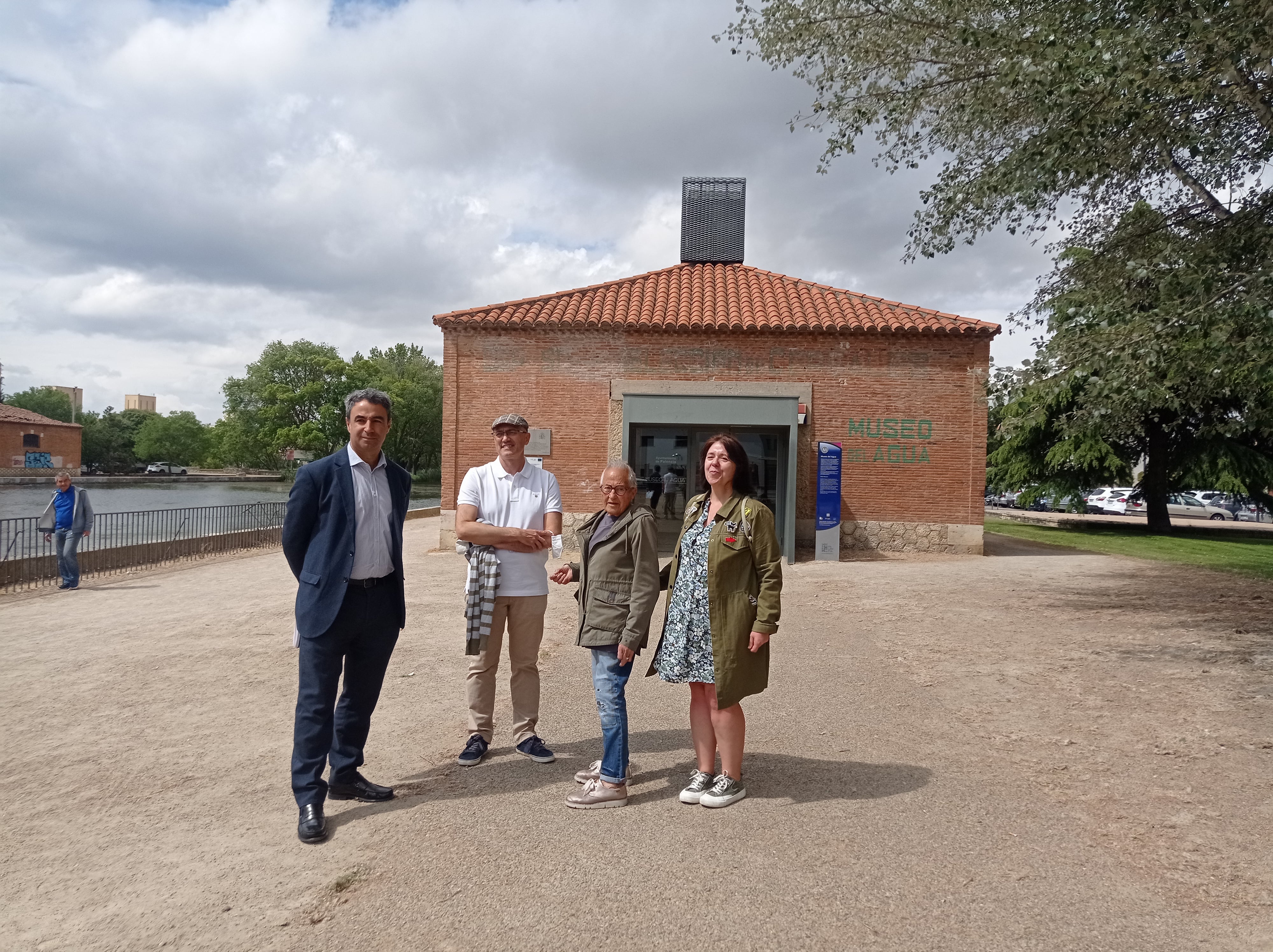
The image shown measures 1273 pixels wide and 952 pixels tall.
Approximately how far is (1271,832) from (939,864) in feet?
5.43

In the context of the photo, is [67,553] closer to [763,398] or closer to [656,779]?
[763,398]

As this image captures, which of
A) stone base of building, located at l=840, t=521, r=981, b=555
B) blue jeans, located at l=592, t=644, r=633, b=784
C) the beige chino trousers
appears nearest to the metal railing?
the beige chino trousers

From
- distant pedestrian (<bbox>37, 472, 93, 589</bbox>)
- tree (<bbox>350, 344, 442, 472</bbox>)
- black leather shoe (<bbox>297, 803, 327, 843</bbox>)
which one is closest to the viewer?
black leather shoe (<bbox>297, 803, 327, 843</bbox>)

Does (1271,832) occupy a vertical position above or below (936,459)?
below

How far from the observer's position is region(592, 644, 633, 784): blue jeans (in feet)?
13.4

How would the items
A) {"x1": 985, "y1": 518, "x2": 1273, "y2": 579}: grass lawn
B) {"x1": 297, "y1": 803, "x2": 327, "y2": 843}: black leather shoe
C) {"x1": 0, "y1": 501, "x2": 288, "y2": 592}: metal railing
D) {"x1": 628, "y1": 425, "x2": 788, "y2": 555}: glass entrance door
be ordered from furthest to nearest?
1. {"x1": 628, "y1": 425, "x2": 788, "y2": 555}: glass entrance door
2. {"x1": 985, "y1": 518, "x2": 1273, "y2": 579}: grass lawn
3. {"x1": 0, "y1": 501, "x2": 288, "y2": 592}: metal railing
4. {"x1": 297, "y1": 803, "x2": 327, "y2": 843}: black leather shoe

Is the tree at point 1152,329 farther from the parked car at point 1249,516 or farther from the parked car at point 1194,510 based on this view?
the parked car at point 1194,510

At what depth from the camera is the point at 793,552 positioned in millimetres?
15680

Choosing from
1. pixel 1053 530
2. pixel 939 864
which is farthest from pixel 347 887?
pixel 1053 530

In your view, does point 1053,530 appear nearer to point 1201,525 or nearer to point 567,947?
point 1201,525

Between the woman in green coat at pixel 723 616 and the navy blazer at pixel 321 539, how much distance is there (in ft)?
4.57

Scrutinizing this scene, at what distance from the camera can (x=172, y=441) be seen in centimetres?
11462

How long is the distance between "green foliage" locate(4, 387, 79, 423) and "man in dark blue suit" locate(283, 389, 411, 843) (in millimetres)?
146151

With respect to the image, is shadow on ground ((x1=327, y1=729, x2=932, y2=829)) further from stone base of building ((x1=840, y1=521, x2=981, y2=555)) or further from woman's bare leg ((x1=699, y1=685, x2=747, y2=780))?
stone base of building ((x1=840, y1=521, x2=981, y2=555))
